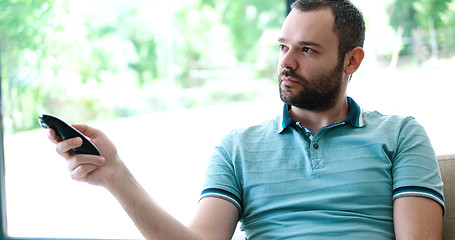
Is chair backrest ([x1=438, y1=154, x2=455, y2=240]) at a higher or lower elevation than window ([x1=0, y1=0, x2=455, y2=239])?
lower

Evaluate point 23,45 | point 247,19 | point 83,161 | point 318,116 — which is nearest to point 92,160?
point 83,161

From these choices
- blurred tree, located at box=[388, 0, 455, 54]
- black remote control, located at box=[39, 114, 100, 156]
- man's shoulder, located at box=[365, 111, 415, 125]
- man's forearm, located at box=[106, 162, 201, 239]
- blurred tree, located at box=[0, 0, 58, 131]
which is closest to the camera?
black remote control, located at box=[39, 114, 100, 156]

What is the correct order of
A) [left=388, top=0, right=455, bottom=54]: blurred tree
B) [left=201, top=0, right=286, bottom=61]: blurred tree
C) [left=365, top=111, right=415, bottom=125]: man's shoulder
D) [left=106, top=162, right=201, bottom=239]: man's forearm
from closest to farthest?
[left=106, top=162, right=201, bottom=239]: man's forearm, [left=365, top=111, right=415, bottom=125]: man's shoulder, [left=388, top=0, right=455, bottom=54]: blurred tree, [left=201, top=0, right=286, bottom=61]: blurred tree

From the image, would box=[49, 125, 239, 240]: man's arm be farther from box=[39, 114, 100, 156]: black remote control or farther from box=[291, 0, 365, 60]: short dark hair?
box=[291, 0, 365, 60]: short dark hair

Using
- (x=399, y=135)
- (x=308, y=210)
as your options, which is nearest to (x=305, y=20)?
(x=399, y=135)

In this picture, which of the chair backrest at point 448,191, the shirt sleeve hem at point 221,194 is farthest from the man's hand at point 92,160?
the chair backrest at point 448,191

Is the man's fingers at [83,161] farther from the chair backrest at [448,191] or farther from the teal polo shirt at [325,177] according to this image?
the chair backrest at [448,191]

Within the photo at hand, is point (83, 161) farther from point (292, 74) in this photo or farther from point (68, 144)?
point (292, 74)

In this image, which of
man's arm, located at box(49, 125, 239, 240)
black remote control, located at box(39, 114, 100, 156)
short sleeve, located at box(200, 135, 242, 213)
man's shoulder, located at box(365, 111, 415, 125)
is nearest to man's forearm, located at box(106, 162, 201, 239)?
man's arm, located at box(49, 125, 239, 240)

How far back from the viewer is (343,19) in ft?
5.80

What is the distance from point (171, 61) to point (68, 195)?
1.08 meters

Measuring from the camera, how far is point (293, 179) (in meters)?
1.64

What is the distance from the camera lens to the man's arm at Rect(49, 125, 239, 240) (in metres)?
1.25

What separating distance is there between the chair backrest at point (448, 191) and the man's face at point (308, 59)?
440mm
